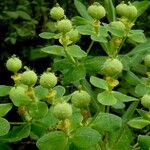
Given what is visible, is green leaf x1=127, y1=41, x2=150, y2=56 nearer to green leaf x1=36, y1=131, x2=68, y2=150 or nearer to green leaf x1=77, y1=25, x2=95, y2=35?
green leaf x1=77, y1=25, x2=95, y2=35

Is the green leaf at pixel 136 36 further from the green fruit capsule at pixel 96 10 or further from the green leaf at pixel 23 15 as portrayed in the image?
the green leaf at pixel 23 15

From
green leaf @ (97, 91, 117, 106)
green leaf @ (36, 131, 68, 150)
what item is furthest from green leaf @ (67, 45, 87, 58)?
green leaf @ (36, 131, 68, 150)

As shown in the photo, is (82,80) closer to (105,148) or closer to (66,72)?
(66,72)

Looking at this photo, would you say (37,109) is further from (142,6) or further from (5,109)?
(142,6)

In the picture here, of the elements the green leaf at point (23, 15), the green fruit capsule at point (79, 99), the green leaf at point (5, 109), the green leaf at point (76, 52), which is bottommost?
the green leaf at point (23, 15)

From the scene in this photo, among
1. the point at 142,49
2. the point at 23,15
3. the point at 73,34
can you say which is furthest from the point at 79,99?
the point at 23,15

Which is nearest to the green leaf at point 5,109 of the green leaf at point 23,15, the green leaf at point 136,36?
the green leaf at point 136,36

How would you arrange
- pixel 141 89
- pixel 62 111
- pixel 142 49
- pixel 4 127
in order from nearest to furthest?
pixel 62 111 < pixel 4 127 < pixel 141 89 < pixel 142 49
